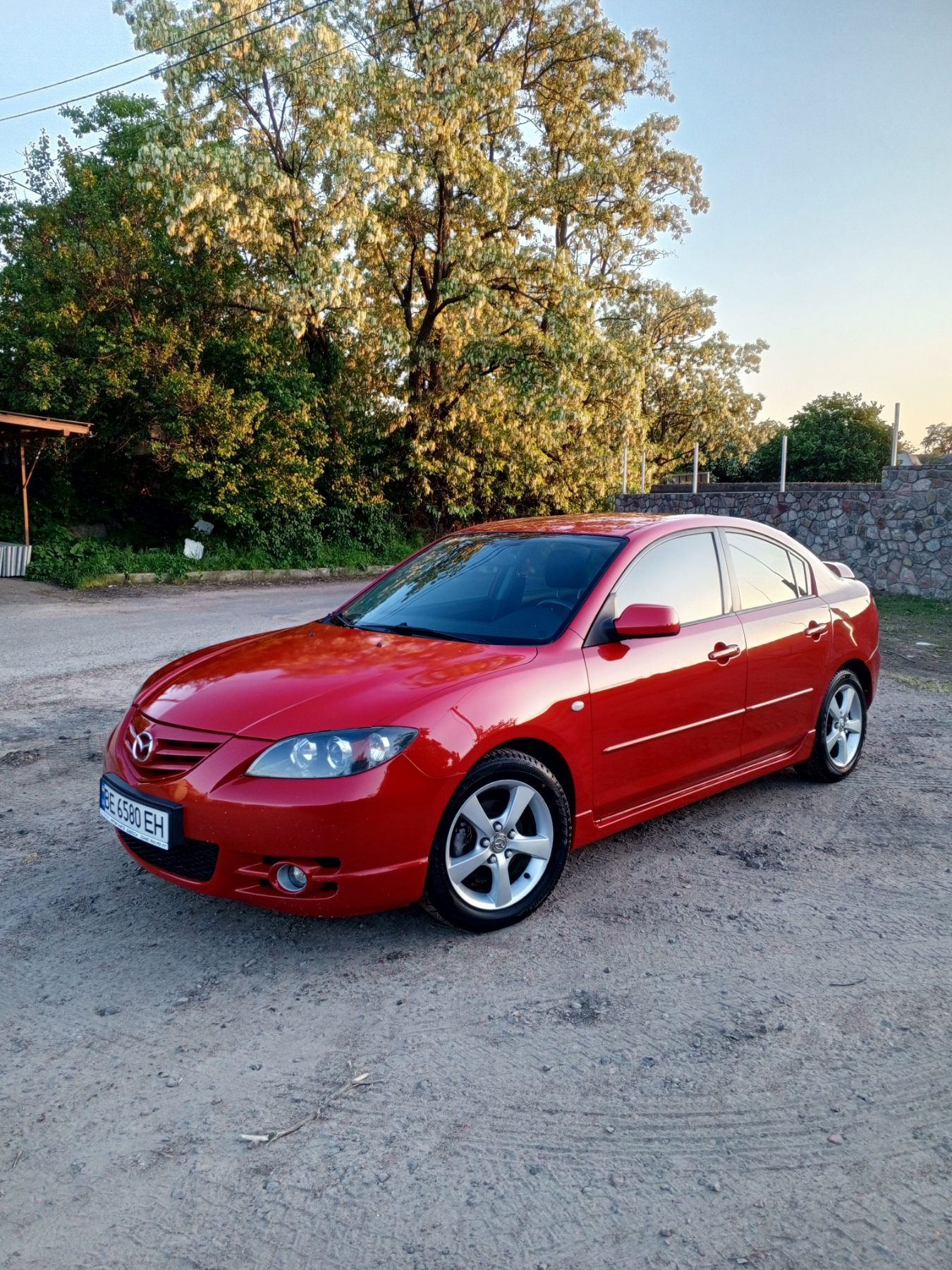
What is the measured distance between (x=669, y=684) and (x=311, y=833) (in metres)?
1.79

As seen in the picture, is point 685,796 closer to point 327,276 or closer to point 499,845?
point 499,845

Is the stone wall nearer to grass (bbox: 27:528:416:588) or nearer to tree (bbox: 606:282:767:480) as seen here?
grass (bbox: 27:528:416:588)

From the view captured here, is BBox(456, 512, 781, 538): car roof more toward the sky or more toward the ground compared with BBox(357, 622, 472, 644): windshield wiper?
more toward the sky

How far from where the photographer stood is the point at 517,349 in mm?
22016

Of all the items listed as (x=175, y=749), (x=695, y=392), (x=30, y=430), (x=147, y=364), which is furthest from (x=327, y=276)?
(x=695, y=392)

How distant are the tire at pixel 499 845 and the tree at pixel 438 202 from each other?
661 inches

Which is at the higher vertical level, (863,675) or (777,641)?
(777,641)

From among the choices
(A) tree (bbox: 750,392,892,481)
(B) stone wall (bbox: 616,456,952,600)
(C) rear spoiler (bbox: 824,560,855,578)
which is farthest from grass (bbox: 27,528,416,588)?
(A) tree (bbox: 750,392,892,481)

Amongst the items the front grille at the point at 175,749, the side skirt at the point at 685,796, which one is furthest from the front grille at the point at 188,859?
the side skirt at the point at 685,796

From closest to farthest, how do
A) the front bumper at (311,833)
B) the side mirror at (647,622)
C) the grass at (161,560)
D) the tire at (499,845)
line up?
the front bumper at (311,833), the tire at (499,845), the side mirror at (647,622), the grass at (161,560)

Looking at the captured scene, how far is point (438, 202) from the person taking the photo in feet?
72.2

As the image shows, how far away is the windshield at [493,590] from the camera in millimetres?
4242

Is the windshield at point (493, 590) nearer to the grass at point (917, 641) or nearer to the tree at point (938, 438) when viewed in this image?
the grass at point (917, 641)

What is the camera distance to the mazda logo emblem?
361 centimetres
